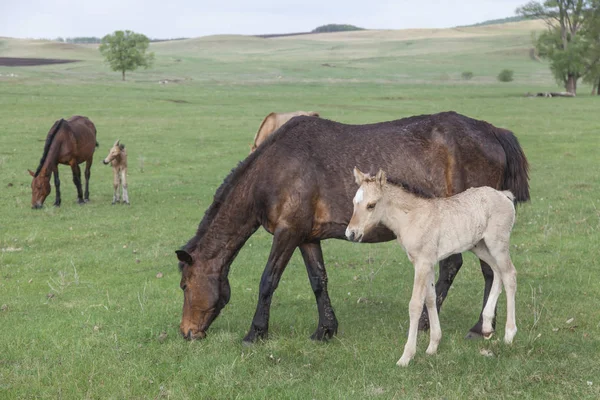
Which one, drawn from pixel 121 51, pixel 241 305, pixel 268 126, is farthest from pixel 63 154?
pixel 121 51

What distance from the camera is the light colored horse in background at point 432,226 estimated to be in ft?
22.3

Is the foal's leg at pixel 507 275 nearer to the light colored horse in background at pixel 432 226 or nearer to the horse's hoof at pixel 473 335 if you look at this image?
the light colored horse in background at pixel 432 226

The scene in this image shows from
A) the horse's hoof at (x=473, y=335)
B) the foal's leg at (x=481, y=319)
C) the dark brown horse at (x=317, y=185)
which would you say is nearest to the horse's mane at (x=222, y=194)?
the dark brown horse at (x=317, y=185)

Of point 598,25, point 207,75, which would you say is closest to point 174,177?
point 598,25

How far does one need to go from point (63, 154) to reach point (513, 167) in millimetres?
14131

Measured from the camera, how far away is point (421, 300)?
6910 millimetres

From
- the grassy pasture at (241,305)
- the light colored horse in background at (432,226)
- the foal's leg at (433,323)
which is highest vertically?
the light colored horse in background at (432,226)

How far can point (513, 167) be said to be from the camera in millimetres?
8414

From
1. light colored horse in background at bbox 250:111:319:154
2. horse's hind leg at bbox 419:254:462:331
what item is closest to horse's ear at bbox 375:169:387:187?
horse's hind leg at bbox 419:254:462:331

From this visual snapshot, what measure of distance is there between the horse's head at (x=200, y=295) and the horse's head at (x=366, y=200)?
7.32 ft

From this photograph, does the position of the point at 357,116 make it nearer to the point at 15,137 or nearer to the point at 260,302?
the point at 15,137

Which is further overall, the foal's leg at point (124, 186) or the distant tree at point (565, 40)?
the distant tree at point (565, 40)

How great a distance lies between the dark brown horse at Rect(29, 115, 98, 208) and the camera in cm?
1777

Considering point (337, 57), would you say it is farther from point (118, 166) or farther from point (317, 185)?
point (317, 185)
